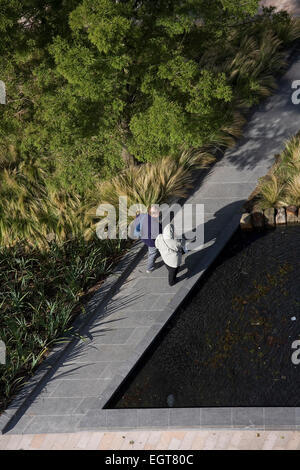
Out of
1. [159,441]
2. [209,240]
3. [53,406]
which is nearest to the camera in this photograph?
[159,441]

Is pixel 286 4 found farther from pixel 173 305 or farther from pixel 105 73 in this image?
pixel 173 305

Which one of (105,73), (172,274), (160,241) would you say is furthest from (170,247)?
(105,73)

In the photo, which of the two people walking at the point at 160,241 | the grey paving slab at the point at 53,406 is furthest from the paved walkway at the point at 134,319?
the two people walking at the point at 160,241

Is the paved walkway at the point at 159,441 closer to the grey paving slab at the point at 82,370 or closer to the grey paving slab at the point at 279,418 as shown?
the grey paving slab at the point at 279,418

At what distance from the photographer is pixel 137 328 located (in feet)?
33.2

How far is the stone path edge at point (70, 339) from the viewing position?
29.9 feet

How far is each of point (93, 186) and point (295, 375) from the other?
18.2ft

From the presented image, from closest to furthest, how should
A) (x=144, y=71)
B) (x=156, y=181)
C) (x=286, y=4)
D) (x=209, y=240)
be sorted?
(x=144, y=71) → (x=209, y=240) → (x=156, y=181) → (x=286, y=4)

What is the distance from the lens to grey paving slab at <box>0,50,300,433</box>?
8664 mm

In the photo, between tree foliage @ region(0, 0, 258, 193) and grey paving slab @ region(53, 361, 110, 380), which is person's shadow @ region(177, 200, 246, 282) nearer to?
tree foliage @ region(0, 0, 258, 193)

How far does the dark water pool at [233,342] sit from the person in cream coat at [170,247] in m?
0.67

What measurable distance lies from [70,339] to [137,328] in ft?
3.61

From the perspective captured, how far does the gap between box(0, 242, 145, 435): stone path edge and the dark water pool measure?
1321 millimetres
